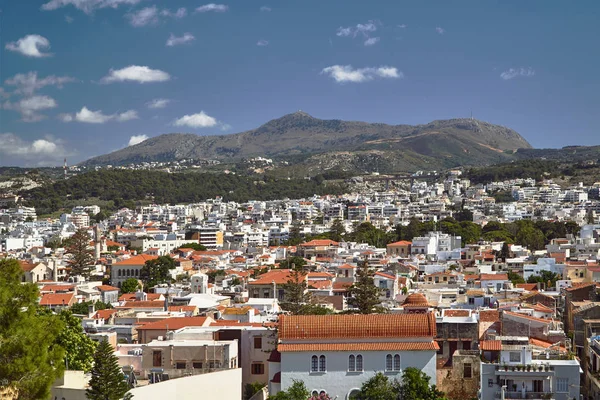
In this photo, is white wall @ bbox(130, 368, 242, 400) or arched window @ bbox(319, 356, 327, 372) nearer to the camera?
white wall @ bbox(130, 368, 242, 400)

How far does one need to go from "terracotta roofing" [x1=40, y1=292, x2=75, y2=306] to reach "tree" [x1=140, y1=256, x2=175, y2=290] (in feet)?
41.5

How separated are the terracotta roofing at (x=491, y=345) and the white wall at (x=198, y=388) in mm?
7123

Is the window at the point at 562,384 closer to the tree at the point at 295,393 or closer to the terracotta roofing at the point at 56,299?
the tree at the point at 295,393

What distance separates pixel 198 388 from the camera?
22188 millimetres

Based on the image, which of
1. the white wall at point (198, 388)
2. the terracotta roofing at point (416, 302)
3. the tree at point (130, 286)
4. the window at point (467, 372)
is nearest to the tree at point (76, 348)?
the white wall at point (198, 388)

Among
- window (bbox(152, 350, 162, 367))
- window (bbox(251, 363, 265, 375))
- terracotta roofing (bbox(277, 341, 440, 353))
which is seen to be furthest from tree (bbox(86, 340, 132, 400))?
window (bbox(251, 363, 265, 375))

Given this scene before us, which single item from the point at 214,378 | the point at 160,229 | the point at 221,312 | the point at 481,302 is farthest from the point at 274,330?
the point at 160,229

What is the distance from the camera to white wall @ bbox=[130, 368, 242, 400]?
70.0 ft

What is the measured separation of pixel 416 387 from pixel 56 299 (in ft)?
109

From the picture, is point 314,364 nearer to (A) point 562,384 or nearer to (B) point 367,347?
(B) point 367,347

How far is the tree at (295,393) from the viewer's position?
2402 cm

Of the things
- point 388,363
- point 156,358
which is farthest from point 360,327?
point 156,358

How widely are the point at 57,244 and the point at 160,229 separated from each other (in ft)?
57.7

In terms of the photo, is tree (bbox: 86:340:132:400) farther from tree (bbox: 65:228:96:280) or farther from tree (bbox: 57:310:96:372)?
tree (bbox: 65:228:96:280)
